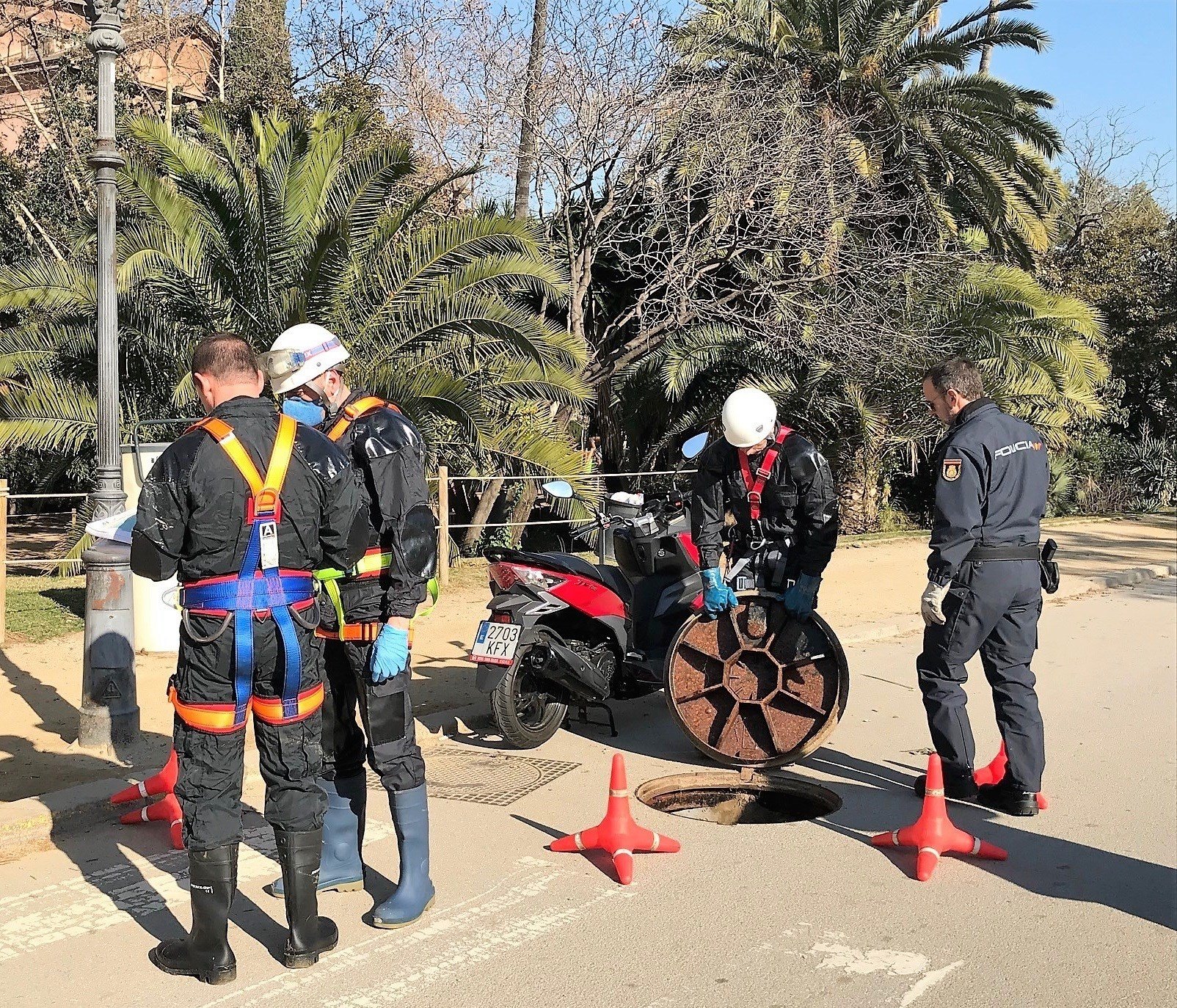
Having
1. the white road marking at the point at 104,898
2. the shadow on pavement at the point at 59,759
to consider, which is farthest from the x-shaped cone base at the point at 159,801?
the shadow on pavement at the point at 59,759

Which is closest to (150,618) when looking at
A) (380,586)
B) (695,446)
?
(695,446)

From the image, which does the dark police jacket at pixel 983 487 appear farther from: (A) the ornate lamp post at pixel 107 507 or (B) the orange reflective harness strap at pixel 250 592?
(A) the ornate lamp post at pixel 107 507

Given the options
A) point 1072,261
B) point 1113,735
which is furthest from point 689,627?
point 1072,261

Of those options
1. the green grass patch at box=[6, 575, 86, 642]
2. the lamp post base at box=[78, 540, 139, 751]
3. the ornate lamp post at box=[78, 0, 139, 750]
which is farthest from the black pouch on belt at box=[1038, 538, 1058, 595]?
the green grass patch at box=[6, 575, 86, 642]

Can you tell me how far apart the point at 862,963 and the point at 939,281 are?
1738cm

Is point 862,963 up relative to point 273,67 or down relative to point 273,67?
down

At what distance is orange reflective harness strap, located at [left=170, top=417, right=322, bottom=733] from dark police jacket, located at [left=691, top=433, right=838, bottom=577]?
2.99m

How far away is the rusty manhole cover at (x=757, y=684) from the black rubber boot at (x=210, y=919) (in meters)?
2.97

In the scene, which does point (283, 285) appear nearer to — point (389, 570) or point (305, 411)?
point (305, 411)

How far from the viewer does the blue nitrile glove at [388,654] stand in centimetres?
431

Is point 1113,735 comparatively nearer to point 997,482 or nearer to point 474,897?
point 997,482

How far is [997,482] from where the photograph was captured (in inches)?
223

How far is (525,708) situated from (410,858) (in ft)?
8.21

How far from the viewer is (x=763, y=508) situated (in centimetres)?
660
